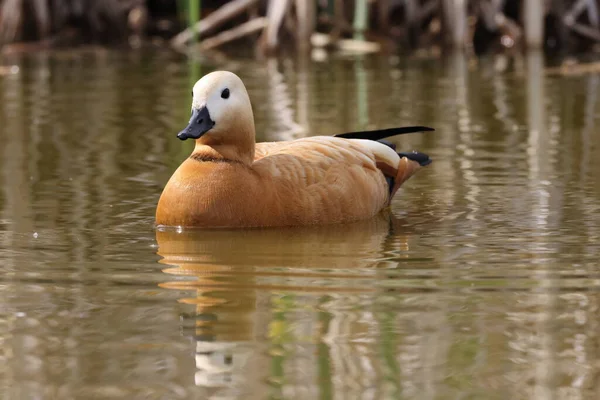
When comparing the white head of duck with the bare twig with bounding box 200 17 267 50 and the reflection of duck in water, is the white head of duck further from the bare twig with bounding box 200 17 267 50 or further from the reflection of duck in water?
the bare twig with bounding box 200 17 267 50

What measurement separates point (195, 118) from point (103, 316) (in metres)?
1.81

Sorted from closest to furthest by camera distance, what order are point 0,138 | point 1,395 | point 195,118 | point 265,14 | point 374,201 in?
point 1,395, point 195,118, point 374,201, point 0,138, point 265,14

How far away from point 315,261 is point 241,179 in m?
0.70

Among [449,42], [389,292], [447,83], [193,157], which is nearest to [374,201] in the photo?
[193,157]

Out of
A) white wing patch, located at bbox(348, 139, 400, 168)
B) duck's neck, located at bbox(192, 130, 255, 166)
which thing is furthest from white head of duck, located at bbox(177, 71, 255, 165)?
white wing patch, located at bbox(348, 139, 400, 168)

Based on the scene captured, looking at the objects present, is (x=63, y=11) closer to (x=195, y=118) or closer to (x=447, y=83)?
(x=447, y=83)

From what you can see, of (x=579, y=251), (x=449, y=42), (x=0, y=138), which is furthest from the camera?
(x=449, y=42)

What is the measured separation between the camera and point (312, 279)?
5.52 m

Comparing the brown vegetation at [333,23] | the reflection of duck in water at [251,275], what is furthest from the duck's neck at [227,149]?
the brown vegetation at [333,23]

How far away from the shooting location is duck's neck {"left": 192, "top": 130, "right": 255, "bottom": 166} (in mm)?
6613

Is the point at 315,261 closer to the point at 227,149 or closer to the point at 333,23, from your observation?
the point at 227,149

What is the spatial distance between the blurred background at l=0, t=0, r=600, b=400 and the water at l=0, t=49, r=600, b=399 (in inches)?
0.5

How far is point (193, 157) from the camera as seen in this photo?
6.71m

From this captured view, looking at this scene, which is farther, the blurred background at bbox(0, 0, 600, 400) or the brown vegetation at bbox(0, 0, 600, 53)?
the brown vegetation at bbox(0, 0, 600, 53)
